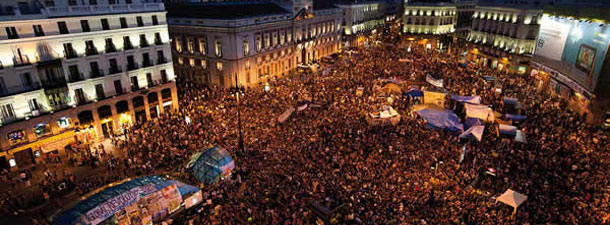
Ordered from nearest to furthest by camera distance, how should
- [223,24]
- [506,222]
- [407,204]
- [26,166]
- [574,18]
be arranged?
[506,222] < [407,204] < [26,166] < [574,18] < [223,24]

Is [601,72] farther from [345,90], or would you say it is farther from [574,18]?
[345,90]

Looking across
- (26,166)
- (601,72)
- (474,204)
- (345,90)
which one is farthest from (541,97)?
(26,166)


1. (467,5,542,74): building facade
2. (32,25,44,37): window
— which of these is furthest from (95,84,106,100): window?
(467,5,542,74): building facade

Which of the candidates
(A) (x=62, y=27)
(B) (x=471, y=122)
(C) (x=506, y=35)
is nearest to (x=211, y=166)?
(A) (x=62, y=27)

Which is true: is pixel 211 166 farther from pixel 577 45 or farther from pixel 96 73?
pixel 577 45

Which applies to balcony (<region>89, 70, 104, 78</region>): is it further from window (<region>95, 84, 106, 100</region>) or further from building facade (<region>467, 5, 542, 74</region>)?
building facade (<region>467, 5, 542, 74</region>)

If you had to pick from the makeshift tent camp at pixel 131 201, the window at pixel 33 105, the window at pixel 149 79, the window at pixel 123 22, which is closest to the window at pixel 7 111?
the window at pixel 33 105
